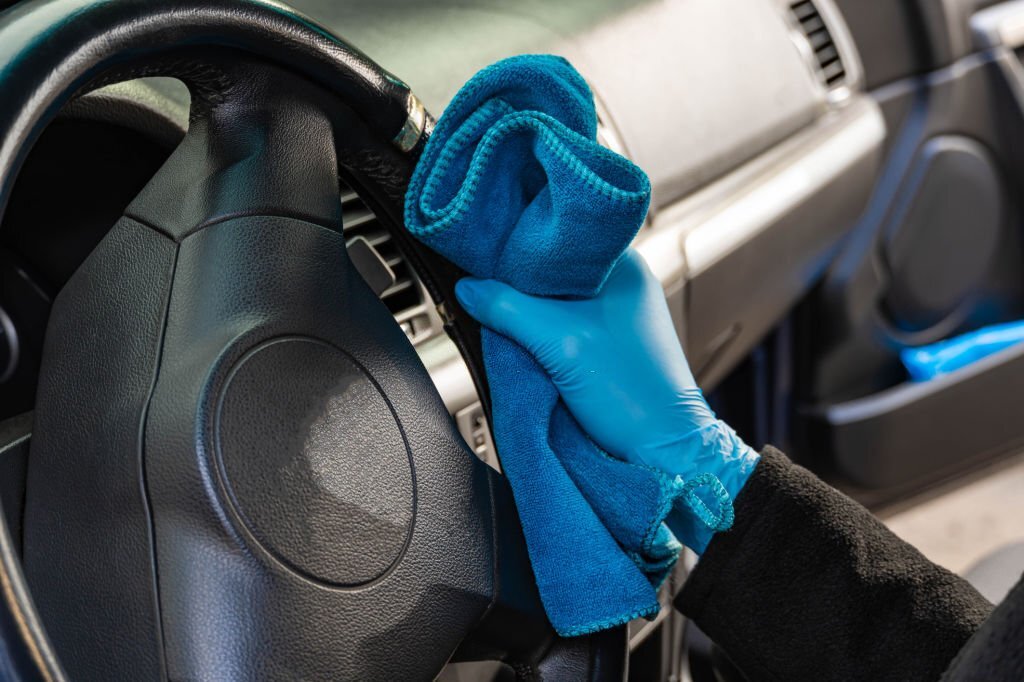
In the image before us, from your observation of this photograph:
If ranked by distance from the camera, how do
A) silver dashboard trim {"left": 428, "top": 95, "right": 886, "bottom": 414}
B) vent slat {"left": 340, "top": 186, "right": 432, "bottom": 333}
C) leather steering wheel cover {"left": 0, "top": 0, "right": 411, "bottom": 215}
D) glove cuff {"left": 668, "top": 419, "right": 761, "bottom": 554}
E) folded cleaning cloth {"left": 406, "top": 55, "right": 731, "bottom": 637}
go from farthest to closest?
silver dashboard trim {"left": 428, "top": 95, "right": 886, "bottom": 414} → vent slat {"left": 340, "top": 186, "right": 432, "bottom": 333} → glove cuff {"left": 668, "top": 419, "right": 761, "bottom": 554} → folded cleaning cloth {"left": 406, "top": 55, "right": 731, "bottom": 637} → leather steering wheel cover {"left": 0, "top": 0, "right": 411, "bottom": 215}

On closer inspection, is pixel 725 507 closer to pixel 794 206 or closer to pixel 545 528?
pixel 545 528

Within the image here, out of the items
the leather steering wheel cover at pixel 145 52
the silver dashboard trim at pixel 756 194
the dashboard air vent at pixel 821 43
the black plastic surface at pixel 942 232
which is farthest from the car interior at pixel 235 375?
the black plastic surface at pixel 942 232

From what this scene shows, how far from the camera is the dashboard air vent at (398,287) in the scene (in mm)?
871

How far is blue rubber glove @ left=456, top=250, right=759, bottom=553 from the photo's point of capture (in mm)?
633

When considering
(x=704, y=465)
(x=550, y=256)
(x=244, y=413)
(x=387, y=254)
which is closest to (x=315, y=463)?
(x=244, y=413)

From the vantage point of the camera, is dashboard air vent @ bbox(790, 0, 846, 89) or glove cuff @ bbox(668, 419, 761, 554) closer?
glove cuff @ bbox(668, 419, 761, 554)

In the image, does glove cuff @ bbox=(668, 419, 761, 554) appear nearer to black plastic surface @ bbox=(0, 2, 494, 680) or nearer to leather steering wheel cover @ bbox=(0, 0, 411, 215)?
black plastic surface @ bbox=(0, 2, 494, 680)

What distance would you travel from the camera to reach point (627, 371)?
0.69 metres

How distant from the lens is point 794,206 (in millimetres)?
1396

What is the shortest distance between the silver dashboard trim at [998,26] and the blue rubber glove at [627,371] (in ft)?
4.20

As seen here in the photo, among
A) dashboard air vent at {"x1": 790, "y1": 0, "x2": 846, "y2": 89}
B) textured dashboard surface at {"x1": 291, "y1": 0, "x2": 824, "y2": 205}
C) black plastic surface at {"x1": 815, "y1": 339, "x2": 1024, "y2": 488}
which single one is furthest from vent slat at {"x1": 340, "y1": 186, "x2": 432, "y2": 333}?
black plastic surface at {"x1": 815, "y1": 339, "x2": 1024, "y2": 488}

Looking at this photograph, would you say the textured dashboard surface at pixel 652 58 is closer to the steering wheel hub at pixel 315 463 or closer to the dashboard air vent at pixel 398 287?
the dashboard air vent at pixel 398 287

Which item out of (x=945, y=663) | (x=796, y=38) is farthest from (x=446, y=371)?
(x=796, y=38)

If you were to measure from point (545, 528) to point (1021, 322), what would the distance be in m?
1.54
